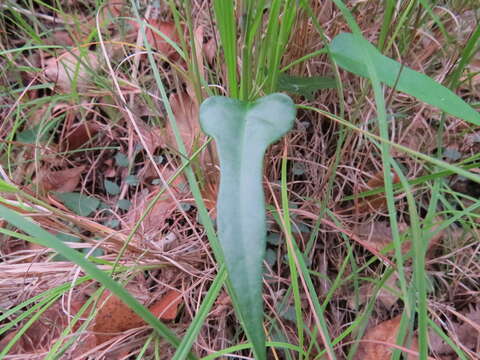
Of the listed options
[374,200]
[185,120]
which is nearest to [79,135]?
[185,120]

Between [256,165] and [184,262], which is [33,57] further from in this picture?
[256,165]

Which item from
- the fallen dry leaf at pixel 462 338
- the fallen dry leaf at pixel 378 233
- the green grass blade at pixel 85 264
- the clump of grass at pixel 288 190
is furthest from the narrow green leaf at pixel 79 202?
the fallen dry leaf at pixel 462 338

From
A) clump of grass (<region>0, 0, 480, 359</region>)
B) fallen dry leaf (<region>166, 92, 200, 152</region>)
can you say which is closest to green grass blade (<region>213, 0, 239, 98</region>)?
clump of grass (<region>0, 0, 480, 359</region>)

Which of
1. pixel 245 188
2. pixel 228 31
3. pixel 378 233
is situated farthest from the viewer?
pixel 378 233

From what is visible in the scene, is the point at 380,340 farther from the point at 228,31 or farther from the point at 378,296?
the point at 228,31

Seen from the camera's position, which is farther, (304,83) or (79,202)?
(79,202)

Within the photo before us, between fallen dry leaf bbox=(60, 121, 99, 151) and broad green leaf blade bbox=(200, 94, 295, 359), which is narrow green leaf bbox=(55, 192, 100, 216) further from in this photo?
broad green leaf blade bbox=(200, 94, 295, 359)
